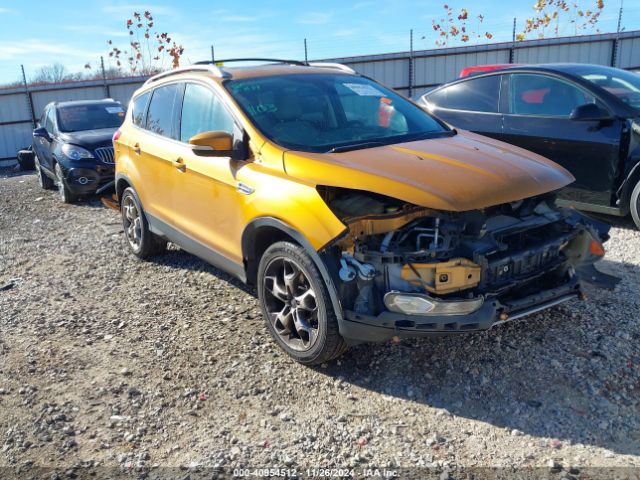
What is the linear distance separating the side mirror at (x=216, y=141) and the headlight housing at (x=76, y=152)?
615 cm

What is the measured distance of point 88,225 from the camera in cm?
807

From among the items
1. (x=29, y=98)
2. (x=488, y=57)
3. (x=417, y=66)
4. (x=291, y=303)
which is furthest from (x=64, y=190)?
(x=488, y=57)

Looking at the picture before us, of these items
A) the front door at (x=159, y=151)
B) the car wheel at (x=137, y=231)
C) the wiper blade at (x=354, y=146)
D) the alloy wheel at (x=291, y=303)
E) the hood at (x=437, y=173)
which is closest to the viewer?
the hood at (x=437, y=173)

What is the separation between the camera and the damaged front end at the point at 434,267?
3.21 meters

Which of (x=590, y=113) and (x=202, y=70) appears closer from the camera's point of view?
(x=202, y=70)

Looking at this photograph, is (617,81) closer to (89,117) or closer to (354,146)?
(354,146)

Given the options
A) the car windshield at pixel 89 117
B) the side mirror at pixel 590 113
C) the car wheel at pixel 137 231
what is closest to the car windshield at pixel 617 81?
the side mirror at pixel 590 113

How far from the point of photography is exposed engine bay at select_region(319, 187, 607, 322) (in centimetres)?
323

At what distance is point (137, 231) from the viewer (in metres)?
6.12

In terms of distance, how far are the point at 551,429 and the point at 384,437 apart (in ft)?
2.85

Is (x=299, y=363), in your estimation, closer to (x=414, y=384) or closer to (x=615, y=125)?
(x=414, y=384)

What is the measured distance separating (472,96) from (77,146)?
20.6 feet

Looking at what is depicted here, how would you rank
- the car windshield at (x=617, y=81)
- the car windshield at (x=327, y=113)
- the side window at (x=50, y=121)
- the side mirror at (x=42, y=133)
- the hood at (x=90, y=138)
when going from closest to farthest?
the car windshield at (x=327, y=113)
the car windshield at (x=617, y=81)
the hood at (x=90, y=138)
the side mirror at (x=42, y=133)
the side window at (x=50, y=121)

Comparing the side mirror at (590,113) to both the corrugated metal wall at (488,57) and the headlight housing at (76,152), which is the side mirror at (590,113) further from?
the corrugated metal wall at (488,57)
